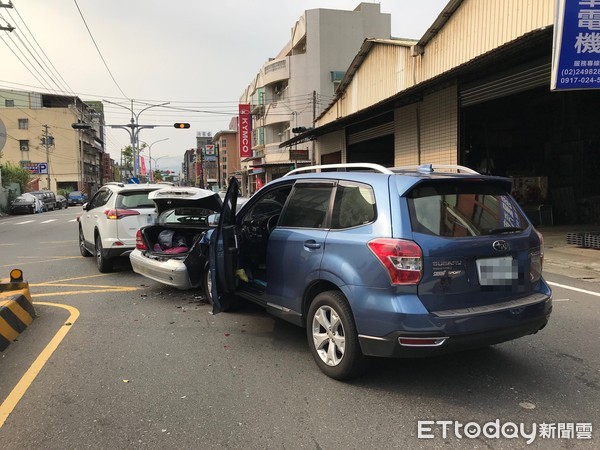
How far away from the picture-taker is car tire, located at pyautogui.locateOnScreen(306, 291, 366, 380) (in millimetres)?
3746

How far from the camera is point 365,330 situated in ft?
11.7

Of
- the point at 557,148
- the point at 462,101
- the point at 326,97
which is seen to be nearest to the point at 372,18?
the point at 326,97

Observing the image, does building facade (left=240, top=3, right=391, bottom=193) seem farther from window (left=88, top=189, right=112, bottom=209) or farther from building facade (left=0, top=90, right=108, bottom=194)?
window (left=88, top=189, right=112, bottom=209)

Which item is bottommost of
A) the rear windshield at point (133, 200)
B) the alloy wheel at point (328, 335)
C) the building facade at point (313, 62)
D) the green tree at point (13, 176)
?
the alloy wheel at point (328, 335)

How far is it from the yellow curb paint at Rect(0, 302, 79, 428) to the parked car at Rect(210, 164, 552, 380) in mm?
2270

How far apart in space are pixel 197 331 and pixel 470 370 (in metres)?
2.93

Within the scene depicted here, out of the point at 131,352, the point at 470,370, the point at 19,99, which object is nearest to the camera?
the point at 470,370

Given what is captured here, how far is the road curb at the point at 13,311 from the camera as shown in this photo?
5046mm

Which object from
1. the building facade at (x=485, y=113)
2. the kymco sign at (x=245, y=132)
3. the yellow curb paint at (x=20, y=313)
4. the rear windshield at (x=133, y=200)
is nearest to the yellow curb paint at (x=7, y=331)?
the yellow curb paint at (x=20, y=313)

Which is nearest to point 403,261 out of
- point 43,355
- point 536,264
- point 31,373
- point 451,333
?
point 451,333

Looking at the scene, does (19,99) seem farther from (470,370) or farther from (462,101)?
(470,370)

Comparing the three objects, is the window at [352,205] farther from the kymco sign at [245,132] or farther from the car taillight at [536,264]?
the kymco sign at [245,132]

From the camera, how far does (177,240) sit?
7.68 metres

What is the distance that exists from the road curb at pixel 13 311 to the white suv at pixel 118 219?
2436mm
